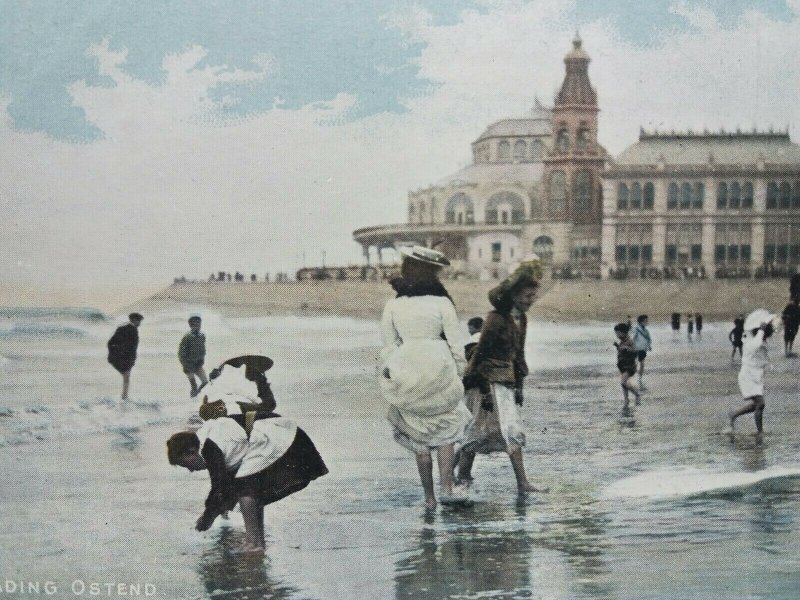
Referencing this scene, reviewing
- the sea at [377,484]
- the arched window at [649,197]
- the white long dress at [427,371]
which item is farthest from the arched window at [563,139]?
the white long dress at [427,371]

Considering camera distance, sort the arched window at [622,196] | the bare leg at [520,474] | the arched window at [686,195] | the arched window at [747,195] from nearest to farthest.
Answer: the bare leg at [520,474]
the arched window at [747,195]
the arched window at [622,196]
the arched window at [686,195]

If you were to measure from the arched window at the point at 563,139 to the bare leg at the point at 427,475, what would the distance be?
2280 mm

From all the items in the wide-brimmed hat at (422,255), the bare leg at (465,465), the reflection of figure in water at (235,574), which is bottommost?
the reflection of figure in water at (235,574)

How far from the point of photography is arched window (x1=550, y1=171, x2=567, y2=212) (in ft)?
20.6

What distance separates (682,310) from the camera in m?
6.07

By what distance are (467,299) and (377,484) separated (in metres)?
1.30

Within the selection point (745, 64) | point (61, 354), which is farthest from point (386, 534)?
point (745, 64)

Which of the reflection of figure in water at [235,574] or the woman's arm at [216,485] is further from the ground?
the woman's arm at [216,485]

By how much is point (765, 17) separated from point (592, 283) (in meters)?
1.77

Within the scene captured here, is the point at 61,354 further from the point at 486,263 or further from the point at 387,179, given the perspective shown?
the point at 486,263

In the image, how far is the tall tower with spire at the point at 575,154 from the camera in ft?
17.8

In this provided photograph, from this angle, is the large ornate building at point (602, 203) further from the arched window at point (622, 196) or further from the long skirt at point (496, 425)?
the long skirt at point (496, 425)

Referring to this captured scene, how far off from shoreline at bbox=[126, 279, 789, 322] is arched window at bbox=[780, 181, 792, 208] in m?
0.42

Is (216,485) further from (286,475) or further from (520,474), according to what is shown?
(520,474)
